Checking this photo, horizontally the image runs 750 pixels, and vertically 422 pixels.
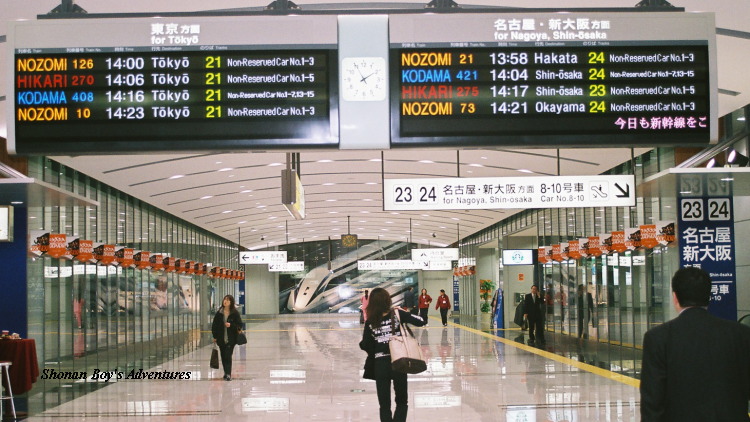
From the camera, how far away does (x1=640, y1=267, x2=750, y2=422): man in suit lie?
389 cm

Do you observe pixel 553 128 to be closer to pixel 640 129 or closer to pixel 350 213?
pixel 640 129

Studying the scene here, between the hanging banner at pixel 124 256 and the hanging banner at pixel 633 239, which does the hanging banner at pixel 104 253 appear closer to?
the hanging banner at pixel 124 256

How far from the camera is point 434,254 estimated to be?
39.7 m

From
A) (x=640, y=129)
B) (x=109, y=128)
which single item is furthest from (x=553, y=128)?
(x=109, y=128)

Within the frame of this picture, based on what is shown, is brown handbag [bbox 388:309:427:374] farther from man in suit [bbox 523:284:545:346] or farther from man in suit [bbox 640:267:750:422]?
man in suit [bbox 523:284:545:346]

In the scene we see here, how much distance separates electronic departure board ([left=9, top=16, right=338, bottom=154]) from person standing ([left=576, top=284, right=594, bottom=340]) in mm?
17572

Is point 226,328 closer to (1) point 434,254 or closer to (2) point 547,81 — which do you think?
(2) point 547,81

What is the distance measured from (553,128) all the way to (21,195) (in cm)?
990

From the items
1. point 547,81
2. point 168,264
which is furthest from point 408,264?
point 547,81

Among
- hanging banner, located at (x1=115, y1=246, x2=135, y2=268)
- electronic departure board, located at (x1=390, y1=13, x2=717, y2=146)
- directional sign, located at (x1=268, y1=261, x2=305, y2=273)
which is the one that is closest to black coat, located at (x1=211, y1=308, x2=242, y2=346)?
hanging banner, located at (x1=115, y1=246, x2=135, y2=268)

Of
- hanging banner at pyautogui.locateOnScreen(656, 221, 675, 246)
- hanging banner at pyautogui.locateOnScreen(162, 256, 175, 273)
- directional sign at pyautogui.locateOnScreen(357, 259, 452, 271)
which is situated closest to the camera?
hanging banner at pyautogui.locateOnScreen(656, 221, 675, 246)

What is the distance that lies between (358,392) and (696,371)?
8515 millimetres

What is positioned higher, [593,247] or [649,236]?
[649,236]

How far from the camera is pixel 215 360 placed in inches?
552
